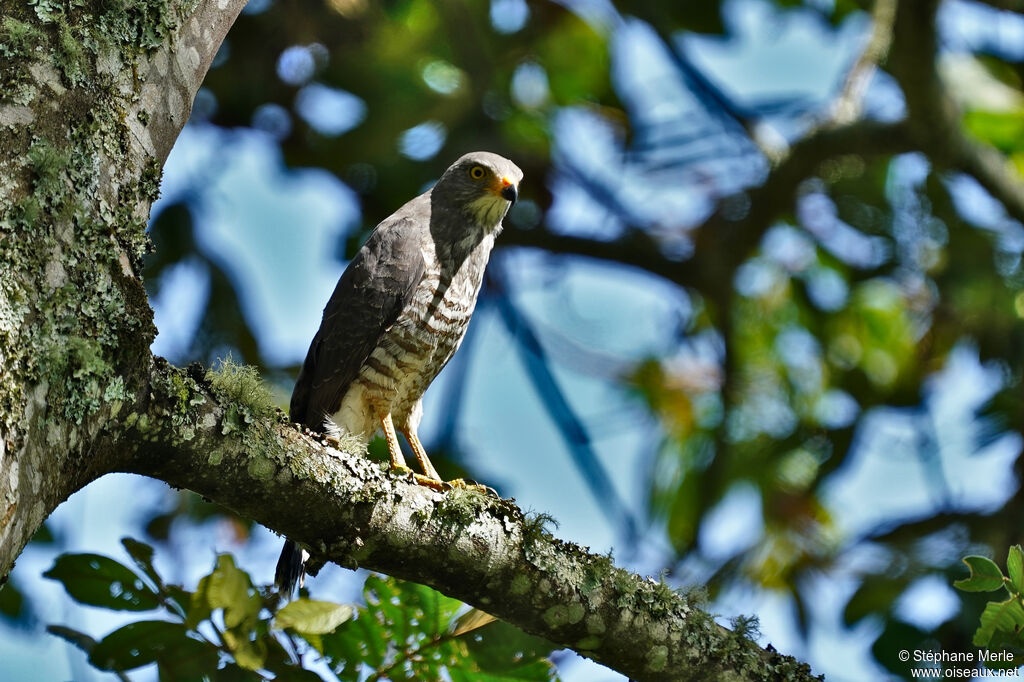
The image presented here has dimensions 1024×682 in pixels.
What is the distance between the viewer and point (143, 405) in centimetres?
185

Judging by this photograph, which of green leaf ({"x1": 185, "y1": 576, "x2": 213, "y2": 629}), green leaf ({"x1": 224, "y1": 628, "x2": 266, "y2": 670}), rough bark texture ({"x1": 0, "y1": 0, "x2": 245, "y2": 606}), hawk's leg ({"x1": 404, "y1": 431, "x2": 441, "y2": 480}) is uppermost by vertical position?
rough bark texture ({"x1": 0, "y1": 0, "x2": 245, "y2": 606})

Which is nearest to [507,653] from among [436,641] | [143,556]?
[436,641]

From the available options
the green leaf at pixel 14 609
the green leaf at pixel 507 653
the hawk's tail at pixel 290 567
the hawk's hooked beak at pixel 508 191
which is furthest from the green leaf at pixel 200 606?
the hawk's hooked beak at pixel 508 191

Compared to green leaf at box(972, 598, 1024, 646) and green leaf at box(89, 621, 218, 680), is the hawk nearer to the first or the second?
green leaf at box(89, 621, 218, 680)

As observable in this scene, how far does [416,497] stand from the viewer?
2375mm

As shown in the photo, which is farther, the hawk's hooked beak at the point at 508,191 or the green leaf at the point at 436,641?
the hawk's hooked beak at the point at 508,191

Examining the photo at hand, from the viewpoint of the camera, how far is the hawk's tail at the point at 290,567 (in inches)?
133

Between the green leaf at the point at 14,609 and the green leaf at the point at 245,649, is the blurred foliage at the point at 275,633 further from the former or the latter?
the green leaf at the point at 14,609

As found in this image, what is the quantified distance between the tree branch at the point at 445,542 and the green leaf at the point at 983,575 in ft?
1.97

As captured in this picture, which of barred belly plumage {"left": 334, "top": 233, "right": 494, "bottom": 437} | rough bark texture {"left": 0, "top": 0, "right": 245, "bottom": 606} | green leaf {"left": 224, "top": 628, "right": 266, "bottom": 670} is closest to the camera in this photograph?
rough bark texture {"left": 0, "top": 0, "right": 245, "bottom": 606}

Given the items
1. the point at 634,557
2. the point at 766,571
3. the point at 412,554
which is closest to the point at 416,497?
the point at 412,554

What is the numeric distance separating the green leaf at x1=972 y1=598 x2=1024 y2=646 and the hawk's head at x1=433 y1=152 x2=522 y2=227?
2221 mm

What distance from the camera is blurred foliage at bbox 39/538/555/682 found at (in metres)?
2.19

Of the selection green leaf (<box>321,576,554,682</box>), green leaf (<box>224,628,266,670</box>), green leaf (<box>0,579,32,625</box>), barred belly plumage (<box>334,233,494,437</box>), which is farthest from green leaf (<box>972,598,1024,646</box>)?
green leaf (<box>0,579,32,625</box>)
